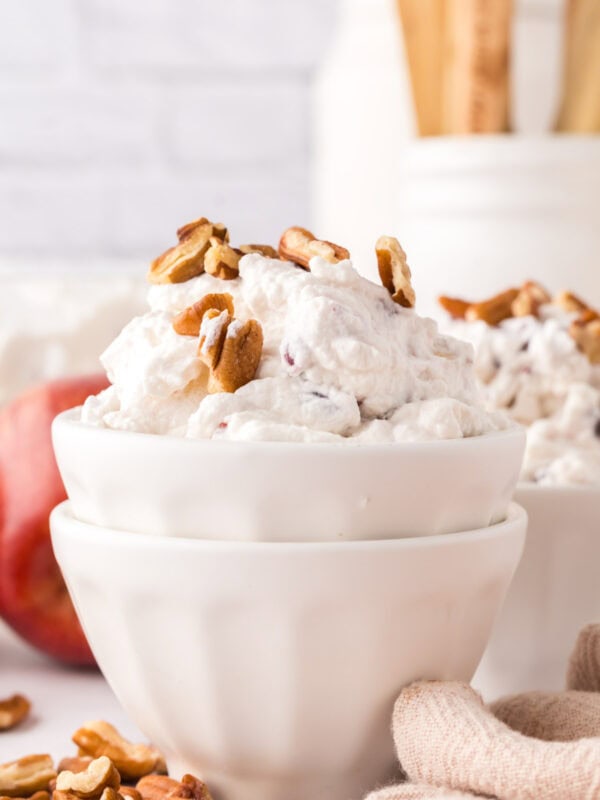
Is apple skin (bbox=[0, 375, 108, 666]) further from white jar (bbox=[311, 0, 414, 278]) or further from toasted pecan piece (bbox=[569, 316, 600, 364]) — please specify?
white jar (bbox=[311, 0, 414, 278])

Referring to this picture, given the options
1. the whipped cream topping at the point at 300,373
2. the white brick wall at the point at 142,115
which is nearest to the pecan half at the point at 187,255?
the whipped cream topping at the point at 300,373

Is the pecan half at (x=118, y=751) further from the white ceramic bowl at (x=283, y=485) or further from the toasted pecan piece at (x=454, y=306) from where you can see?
the toasted pecan piece at (x=454, y=306)

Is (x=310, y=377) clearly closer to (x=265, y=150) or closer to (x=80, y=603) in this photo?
(x=80, y=603)

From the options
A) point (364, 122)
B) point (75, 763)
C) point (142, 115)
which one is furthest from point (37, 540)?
point (142, 115)

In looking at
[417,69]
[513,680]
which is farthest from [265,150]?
[513,680]

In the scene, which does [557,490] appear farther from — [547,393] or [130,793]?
[130,793]

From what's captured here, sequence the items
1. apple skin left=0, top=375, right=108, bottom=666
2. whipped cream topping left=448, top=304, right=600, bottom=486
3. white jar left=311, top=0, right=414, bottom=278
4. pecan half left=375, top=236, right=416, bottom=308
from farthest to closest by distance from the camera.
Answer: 1. white jar left=311, top=0, right=414, bottom=278
2. apple skin left=0, top=375, right=108, bottom=666
3. whipped cream topping left=448, top=304, right=600, bottom=486
4. pecan half left=375, top=236, right=416, bottom=308

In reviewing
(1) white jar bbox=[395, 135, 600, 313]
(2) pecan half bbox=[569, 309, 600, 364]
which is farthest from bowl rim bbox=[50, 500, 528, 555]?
(1) white jar bbox=[395, 135, 600, 313]
